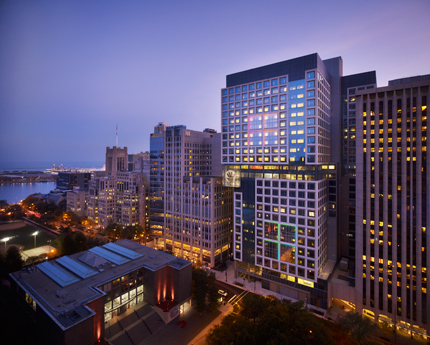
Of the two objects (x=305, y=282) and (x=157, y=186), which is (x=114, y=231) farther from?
(x=305, y=282)

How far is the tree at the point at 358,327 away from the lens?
40.7m

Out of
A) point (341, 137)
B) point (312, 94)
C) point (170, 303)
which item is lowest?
point (170, 303)

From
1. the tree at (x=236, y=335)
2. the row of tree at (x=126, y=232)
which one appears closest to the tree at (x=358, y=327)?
the tree at (x=236, y=335)

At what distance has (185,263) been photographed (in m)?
56.5

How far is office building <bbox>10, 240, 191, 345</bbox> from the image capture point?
36.4 m

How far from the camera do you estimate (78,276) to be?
157 ft

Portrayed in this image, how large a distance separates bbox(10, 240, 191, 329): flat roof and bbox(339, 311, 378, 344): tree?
37.3m

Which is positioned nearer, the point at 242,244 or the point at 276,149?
the point at 276,149

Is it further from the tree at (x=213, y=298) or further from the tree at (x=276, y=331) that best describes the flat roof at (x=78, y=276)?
the tree at (x=276, y=331)

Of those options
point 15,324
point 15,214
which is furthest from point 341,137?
point 15,214

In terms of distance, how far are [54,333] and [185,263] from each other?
28.5 metres

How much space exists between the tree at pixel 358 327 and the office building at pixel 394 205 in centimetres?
1329

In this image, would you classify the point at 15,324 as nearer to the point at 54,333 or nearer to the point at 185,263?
the point at 54,333

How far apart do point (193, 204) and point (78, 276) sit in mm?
45376
